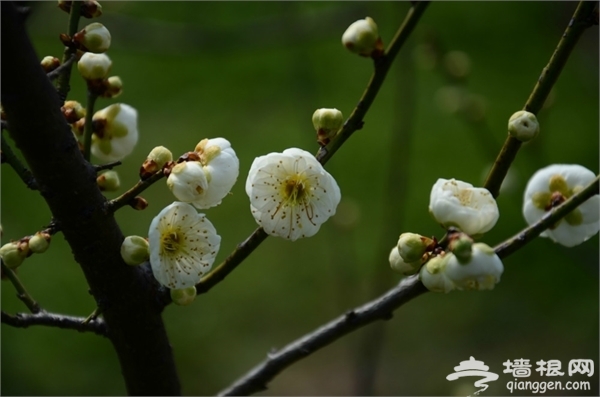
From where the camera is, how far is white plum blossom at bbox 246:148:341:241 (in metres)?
0.76

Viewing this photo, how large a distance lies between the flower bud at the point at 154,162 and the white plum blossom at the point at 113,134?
0.68 feet

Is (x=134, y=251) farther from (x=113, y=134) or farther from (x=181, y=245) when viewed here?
(x=113, y=134)

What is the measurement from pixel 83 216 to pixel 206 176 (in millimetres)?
142

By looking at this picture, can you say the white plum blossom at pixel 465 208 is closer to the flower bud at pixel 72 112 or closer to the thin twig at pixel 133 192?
the thin twig at pixel 133 192

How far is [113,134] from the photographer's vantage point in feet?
3.05

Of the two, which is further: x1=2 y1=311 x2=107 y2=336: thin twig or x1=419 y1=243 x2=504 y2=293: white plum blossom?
x1=2 y1=311 x2=107 y2=336: thin twig

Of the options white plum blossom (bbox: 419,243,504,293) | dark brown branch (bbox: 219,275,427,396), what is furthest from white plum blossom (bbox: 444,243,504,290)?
dark brown branch (bbox: 219,275,427,396)

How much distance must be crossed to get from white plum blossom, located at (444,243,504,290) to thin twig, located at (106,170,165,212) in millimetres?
322

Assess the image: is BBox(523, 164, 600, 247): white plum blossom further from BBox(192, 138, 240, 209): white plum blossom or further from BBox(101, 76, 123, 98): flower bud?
BBox(101, 76, 123, 98): flower bud

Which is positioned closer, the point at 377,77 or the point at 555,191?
the point at 377,77

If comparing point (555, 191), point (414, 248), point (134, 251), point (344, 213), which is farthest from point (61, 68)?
point (344, 213)

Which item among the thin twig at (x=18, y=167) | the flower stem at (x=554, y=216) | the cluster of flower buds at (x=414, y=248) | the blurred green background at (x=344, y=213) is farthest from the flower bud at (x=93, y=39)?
the blurred green background at (x=344, y=213)

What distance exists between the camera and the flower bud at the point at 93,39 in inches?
30.6

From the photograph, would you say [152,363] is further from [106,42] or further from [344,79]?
[344,79]
